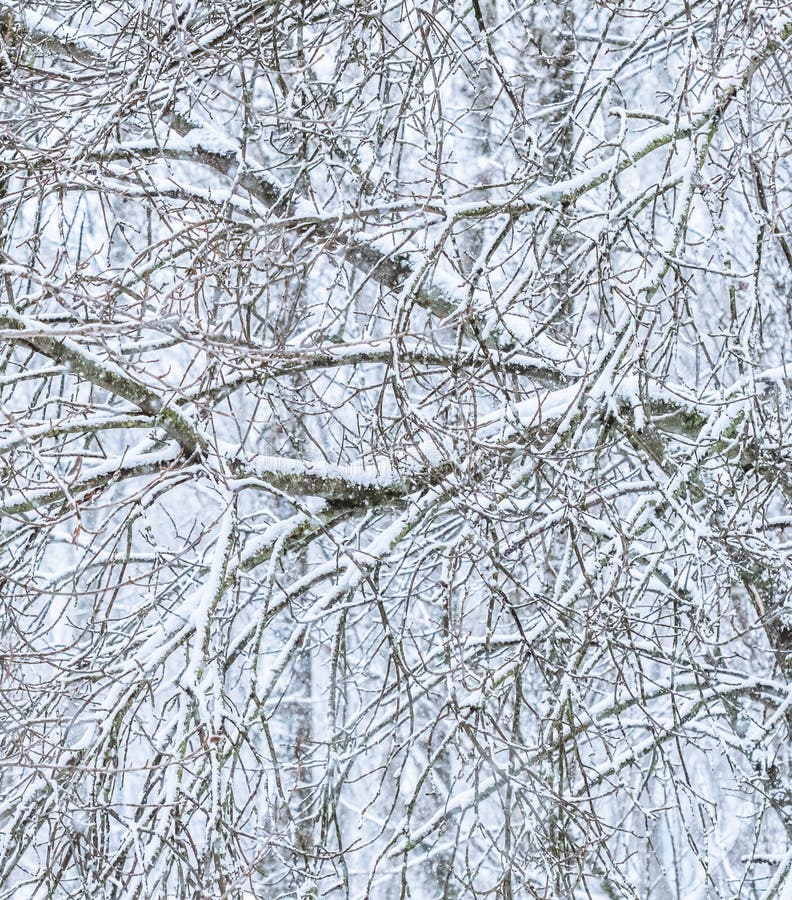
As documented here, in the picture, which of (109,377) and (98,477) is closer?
(109,377)

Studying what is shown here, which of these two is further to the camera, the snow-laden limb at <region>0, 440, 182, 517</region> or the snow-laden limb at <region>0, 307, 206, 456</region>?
the snow-laden limb at <region>0, 440, 182, 517</region>

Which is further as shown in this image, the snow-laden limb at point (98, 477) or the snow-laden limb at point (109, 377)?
the snow-laden limb at point (98, 477)

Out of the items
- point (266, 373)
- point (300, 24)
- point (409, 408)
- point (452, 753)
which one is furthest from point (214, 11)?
point (452, 753)

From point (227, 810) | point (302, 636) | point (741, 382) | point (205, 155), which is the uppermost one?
point (205, 155)

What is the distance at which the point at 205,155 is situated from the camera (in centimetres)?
508

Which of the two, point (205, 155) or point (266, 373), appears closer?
point (266, 373)

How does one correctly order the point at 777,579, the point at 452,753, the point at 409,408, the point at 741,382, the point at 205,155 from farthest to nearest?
the point at 452,753 → the point at 205,155 → the point at 777,579 → the point at 741,382 → the point at 409,408

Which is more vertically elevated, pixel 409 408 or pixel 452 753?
pixel 452 753

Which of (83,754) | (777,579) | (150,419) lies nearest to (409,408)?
(150,419)

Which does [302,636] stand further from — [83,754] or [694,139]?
[694,139]

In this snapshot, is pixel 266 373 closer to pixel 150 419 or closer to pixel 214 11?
pixel 150 419

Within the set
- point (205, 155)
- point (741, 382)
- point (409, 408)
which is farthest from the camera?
point (205, 155)

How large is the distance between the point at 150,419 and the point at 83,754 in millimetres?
1200

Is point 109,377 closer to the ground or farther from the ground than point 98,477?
farther from the ground
